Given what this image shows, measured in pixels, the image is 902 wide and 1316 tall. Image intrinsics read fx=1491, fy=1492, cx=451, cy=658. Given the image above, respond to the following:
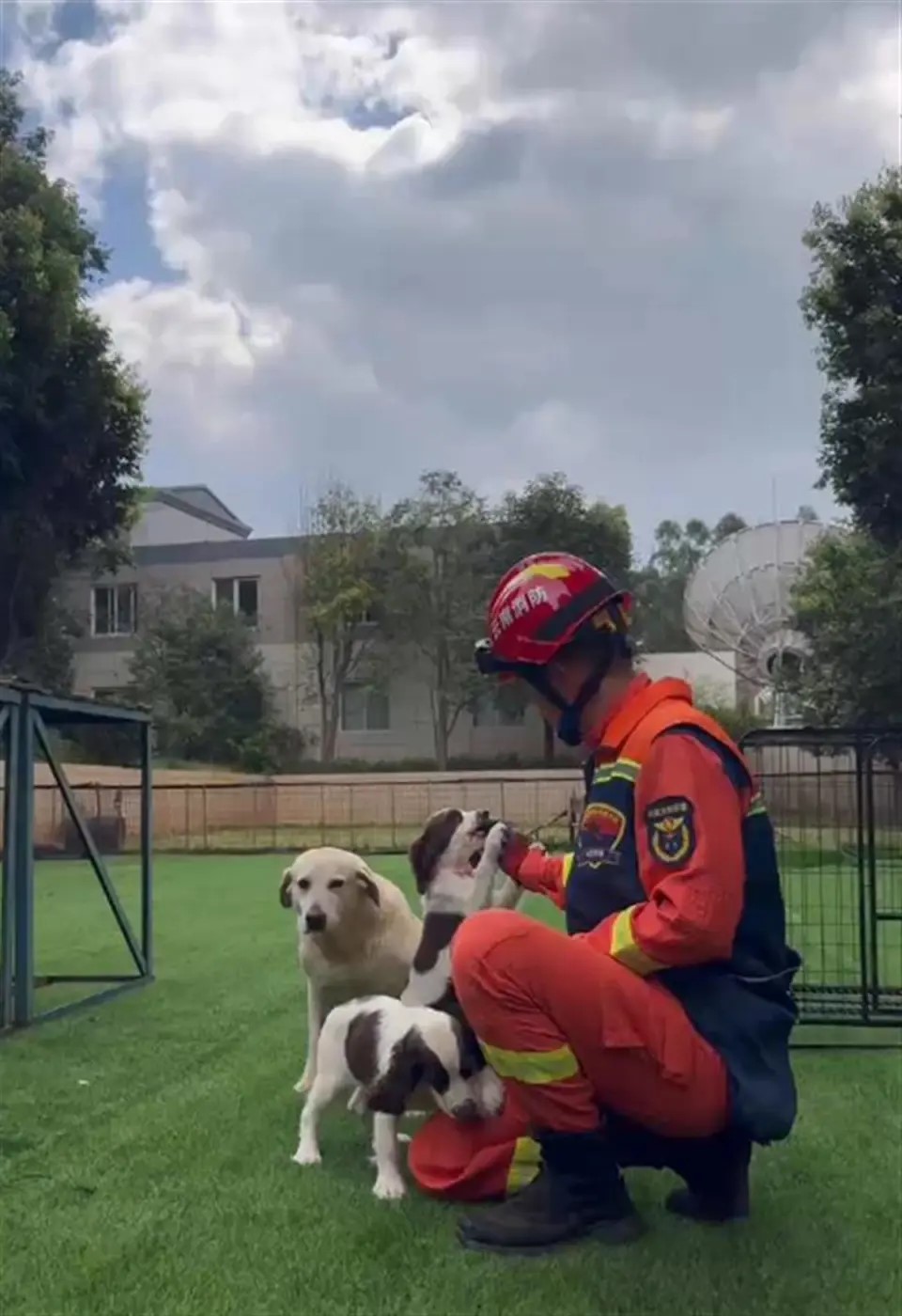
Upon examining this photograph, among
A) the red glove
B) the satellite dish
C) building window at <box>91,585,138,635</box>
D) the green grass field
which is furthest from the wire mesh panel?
building window at <box>91,585,138,635</box>

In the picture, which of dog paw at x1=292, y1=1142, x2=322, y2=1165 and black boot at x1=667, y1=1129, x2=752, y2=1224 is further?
dog paw at x1=292, y1=1142, x2=322, y2=1165

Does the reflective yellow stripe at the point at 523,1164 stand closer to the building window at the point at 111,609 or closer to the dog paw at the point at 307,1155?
the dog paw at the point at 307,1155

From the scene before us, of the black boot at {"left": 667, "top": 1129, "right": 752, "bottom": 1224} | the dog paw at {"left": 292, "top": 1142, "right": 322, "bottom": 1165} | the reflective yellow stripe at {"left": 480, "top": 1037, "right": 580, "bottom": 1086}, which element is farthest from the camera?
the dog paw at {"left": 292, "top": 1142, "right": 322, "bottom": 1165}

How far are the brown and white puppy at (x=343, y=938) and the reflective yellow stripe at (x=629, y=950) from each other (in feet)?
6.88

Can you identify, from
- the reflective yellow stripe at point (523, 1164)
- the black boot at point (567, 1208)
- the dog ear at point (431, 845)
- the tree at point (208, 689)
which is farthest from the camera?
the tree at point (208, 689)

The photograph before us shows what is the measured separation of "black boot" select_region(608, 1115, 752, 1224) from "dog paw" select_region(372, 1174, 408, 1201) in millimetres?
732

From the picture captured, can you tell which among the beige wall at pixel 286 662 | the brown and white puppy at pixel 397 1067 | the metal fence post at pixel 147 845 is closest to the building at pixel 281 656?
the beige wall at pixel 286 662

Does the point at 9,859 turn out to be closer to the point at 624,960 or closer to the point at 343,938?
the point at 343,938

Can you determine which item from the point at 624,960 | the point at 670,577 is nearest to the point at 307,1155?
the point at 624,960

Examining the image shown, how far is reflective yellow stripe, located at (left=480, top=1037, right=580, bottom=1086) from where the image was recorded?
343cm

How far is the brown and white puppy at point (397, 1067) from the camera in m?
4.18

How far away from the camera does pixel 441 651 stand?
41719 mm

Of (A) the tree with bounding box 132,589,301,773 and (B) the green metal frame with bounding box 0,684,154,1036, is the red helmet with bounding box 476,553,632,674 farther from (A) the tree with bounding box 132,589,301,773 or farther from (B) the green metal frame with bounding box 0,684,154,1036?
(A) the tree with bounding box 132,589,301,773

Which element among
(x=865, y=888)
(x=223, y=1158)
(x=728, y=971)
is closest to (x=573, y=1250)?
(x=728, y=971)
